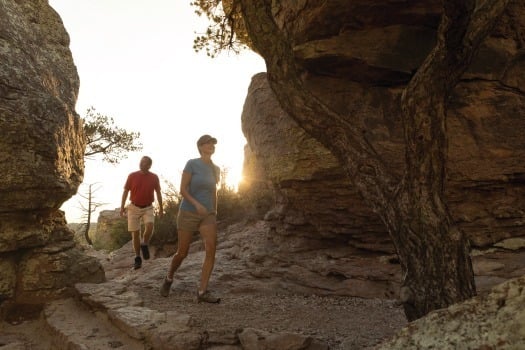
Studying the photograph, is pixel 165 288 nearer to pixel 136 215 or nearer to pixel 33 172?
pixel 33 172

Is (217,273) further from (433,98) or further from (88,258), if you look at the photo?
(433,98)

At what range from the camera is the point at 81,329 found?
4.78 meters

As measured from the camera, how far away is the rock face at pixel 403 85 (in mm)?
5992

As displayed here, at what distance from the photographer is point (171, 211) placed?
1247 cm

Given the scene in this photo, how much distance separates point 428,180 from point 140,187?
5.88m

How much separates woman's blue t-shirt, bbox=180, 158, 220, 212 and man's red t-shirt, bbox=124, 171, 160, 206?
281cm

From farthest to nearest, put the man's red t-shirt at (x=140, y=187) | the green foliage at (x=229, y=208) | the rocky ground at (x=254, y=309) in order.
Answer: the green foliage at (x=229, y=208)
the man's red t-shirt at (x=140, y=187)
the rocky ground at (x=254, y=309)

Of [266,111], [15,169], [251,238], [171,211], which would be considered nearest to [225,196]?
[171,211]

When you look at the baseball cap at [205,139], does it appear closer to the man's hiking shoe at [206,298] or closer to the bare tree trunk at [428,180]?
the man's hiking shoe at [206,298]

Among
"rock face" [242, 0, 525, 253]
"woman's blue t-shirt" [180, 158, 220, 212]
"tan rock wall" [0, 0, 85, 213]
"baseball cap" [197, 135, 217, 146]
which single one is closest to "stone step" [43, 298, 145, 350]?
"tan rock wall" [0, 0, 85, 213]

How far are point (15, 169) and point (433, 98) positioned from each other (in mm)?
4965

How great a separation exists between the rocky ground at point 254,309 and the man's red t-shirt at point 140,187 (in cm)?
127

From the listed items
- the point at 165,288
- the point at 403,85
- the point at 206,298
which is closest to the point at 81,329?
the point at 165,288

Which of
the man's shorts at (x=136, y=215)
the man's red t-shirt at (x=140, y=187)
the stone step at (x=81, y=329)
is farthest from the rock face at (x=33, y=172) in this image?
the man's shorts at (x=136, y=215)
